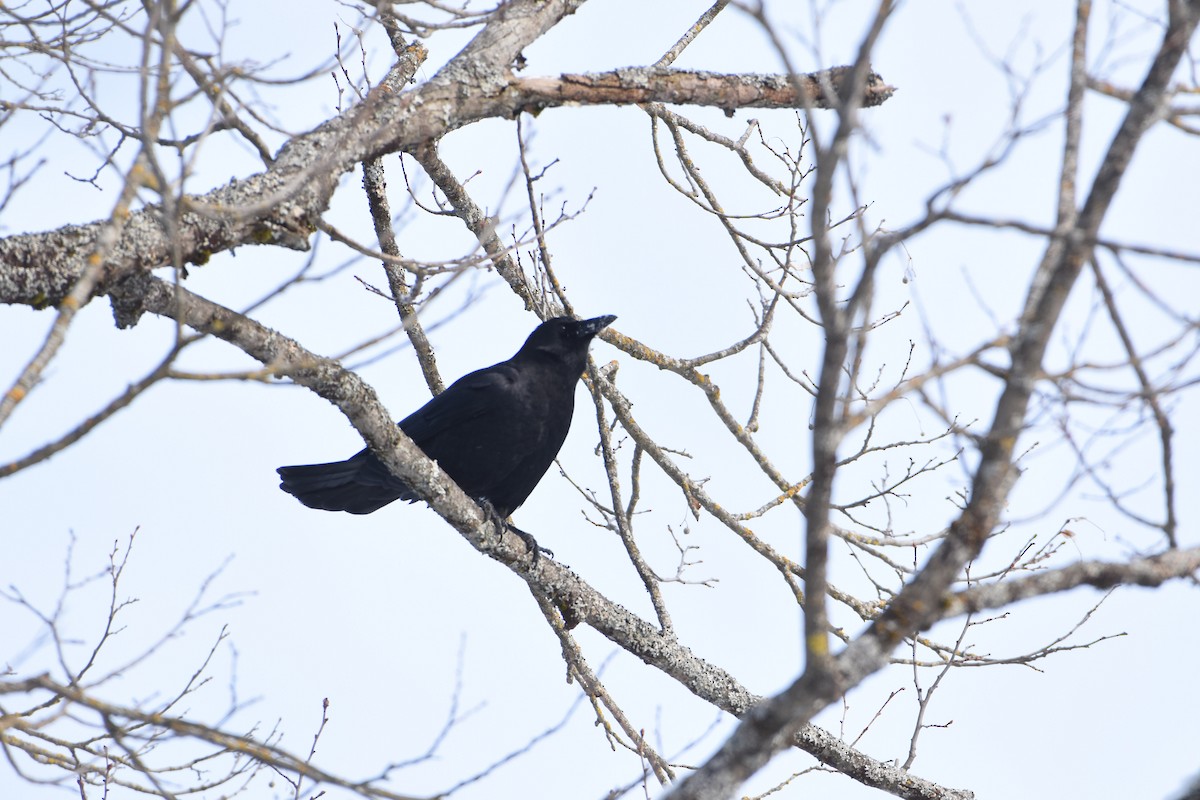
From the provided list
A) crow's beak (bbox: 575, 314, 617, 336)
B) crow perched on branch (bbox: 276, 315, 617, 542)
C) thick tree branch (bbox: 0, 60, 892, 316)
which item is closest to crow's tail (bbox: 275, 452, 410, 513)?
crow perched on branch (bbox: 276, 315, 617, 542)

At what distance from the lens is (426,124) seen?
3.67 meters

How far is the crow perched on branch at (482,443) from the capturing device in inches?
202

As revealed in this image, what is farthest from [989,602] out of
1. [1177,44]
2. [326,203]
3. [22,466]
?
[326,203]

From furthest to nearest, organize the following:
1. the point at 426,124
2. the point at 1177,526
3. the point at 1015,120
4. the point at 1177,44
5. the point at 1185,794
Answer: the point at 426,124, the point at 1177,526, the point at 1177,44, the point at 1015,120, the point at 1185,794

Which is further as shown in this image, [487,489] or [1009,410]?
[487,489]

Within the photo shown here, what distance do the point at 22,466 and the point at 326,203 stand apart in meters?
1.49

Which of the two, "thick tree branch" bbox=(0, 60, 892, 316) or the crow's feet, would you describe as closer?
"thick tree branch" bbox=(0, 60, 892, 316)

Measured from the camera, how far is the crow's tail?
5062mm

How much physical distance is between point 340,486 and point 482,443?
74 centimetres

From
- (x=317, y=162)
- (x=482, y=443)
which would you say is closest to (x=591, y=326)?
(x=482, y=443)

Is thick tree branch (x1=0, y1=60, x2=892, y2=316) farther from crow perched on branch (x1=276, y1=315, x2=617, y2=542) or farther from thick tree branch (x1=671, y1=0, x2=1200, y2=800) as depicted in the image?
crow perched on branch (x1=276, y1=315, x2=617, y2=542)

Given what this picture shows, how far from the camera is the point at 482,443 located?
5.14 metres

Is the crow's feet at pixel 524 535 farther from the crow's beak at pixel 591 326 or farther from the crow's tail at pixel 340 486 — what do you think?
the crow's beak at pixel 591 326

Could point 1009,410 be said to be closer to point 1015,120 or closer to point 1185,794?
point 1015,120
